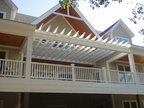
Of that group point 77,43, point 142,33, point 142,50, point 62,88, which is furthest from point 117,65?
point 62,88

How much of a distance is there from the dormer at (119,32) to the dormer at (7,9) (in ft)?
29.7

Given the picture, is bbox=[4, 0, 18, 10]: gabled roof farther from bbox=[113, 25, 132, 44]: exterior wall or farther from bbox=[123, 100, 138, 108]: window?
bbox=[123, 100, 138, 108]: window

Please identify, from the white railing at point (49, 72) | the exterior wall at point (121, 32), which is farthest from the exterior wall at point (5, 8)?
the exterior wall at point (121, 32)

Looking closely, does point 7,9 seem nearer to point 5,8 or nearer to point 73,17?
point 5,8

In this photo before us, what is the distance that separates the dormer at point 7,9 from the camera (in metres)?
12.6

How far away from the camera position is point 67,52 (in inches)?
507

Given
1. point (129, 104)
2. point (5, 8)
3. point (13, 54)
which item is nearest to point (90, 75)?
point (129, 104)

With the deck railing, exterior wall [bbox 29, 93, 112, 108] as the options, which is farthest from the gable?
exterior wall [bbox 29, 93, 112, 108]

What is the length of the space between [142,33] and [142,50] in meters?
3.21

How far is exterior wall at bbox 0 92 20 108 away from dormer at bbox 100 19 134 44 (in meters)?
10.6

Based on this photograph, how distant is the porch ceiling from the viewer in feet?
38.9

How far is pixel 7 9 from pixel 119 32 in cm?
1116

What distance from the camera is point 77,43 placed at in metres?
10.9

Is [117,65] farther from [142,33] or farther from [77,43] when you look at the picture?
[77,43]
